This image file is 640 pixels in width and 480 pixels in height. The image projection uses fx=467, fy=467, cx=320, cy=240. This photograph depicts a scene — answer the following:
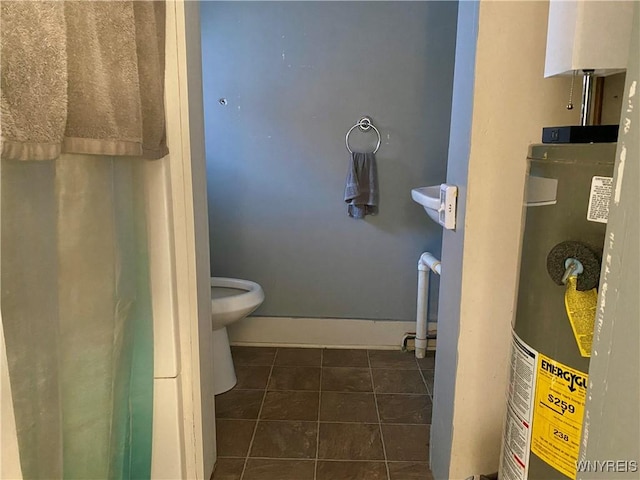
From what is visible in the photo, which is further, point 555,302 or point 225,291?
point 225,291

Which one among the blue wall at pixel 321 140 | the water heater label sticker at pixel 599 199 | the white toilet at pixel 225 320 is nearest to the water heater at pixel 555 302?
the water heater label sticker at pixel 599 199

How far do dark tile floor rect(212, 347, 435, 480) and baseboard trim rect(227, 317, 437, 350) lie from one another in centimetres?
6

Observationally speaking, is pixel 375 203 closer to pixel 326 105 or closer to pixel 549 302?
pixel 326 105

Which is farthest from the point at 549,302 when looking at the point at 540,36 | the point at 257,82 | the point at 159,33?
the point at 257,82

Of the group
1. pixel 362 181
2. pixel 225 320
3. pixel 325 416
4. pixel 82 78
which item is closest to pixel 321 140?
pixel 362 181

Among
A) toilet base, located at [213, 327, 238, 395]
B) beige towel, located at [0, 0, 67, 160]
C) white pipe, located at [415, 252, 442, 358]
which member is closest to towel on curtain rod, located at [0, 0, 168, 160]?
beige towel, located at [0, 0, 67, 160]

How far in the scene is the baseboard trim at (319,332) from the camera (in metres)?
2.53

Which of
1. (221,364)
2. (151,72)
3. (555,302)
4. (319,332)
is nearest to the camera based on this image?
(555,302)

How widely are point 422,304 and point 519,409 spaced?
1.45 meters

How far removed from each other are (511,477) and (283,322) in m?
1.71

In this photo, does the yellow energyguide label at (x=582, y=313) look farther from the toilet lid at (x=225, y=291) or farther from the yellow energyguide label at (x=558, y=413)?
the toilet lid at (x=225, y=291)

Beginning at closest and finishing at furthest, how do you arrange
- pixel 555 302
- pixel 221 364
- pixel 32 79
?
1. pixel 32 79
2. pixel 555 302
3. pixel 221 364

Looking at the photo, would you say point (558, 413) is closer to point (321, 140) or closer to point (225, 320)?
point (225, 320)

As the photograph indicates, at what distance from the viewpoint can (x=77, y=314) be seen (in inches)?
35.5
